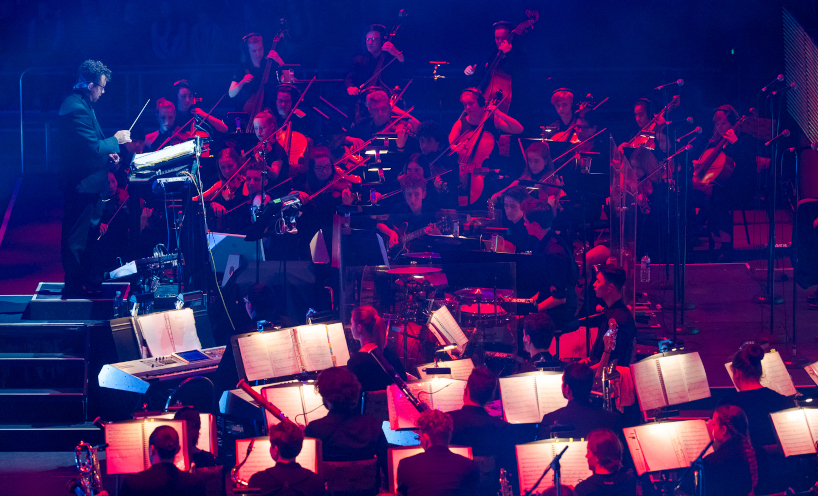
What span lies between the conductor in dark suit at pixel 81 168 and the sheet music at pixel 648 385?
4770mm

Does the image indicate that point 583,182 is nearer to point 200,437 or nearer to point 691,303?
point 691,303

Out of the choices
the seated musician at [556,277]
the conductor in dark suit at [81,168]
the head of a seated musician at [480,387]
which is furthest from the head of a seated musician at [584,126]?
the conductor in dark suit at [81,168]

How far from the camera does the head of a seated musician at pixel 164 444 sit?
3.64 metres

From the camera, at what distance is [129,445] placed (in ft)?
13.0

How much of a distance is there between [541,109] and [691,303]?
12.1ft

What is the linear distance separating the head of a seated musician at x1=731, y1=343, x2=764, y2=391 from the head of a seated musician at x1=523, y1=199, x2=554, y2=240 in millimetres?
2030

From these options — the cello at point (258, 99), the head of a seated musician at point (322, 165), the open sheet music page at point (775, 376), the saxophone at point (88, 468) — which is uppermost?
the cello at point (258, 99)

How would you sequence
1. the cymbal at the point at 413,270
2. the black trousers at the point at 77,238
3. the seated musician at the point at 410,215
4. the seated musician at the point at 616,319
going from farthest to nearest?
the seated musician at the point at 410,215, the black trousers at the point at 77,238, the cymbal at the point at 413,270, the seated musician at the point at 616,319

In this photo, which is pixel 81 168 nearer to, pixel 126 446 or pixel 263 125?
pixel 263 125

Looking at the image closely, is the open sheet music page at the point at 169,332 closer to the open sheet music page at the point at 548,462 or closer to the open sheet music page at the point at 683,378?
the open sheet music page at the point at 548,462

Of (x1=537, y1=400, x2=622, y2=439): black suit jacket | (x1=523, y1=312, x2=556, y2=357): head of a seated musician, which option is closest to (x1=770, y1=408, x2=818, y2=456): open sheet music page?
(x1=537, y1=400, x2=622, y2=439): black suit jacket

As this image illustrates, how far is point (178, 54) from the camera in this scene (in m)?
10.8

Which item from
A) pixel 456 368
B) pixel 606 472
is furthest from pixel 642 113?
Result: pixel 606 472

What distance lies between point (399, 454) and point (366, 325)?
1.27m
